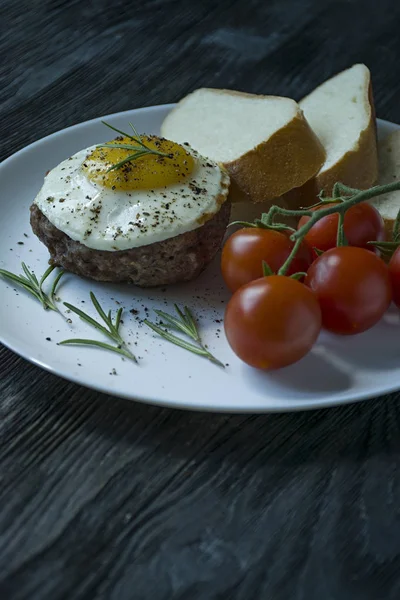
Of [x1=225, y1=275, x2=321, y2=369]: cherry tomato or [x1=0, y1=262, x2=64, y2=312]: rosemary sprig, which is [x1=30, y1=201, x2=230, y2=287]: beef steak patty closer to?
[x1=0, y1=262, x2=64, y2=312]: rosemary sprig

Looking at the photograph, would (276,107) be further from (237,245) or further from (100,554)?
(100,554)

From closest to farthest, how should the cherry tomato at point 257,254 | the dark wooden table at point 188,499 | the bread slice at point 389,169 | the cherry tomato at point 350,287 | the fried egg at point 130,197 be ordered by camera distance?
the dark wooden table at point 188,499, the cherry tomato at point 350,287, the cherry tomato at point 257,254, the fried egg at point 130,197, the bread slice at point 389,169

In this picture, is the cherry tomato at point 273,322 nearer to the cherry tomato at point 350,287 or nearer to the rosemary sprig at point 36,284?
the cherry tomato at point 350,287

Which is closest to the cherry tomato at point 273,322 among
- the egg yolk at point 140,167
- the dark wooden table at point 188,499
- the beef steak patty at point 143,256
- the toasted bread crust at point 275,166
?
the dark wooden table at point 188,499

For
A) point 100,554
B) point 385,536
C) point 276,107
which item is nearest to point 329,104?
A: point 276,107

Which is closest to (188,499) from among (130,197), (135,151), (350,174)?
(130,197)

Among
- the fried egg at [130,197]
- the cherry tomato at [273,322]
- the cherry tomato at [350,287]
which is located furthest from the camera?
the fried egg at [130,197]

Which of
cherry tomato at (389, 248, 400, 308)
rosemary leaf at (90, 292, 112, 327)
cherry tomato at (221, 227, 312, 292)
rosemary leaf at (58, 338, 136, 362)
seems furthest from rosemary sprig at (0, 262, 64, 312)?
cherry tomato at (389, 248, 400, 308)
